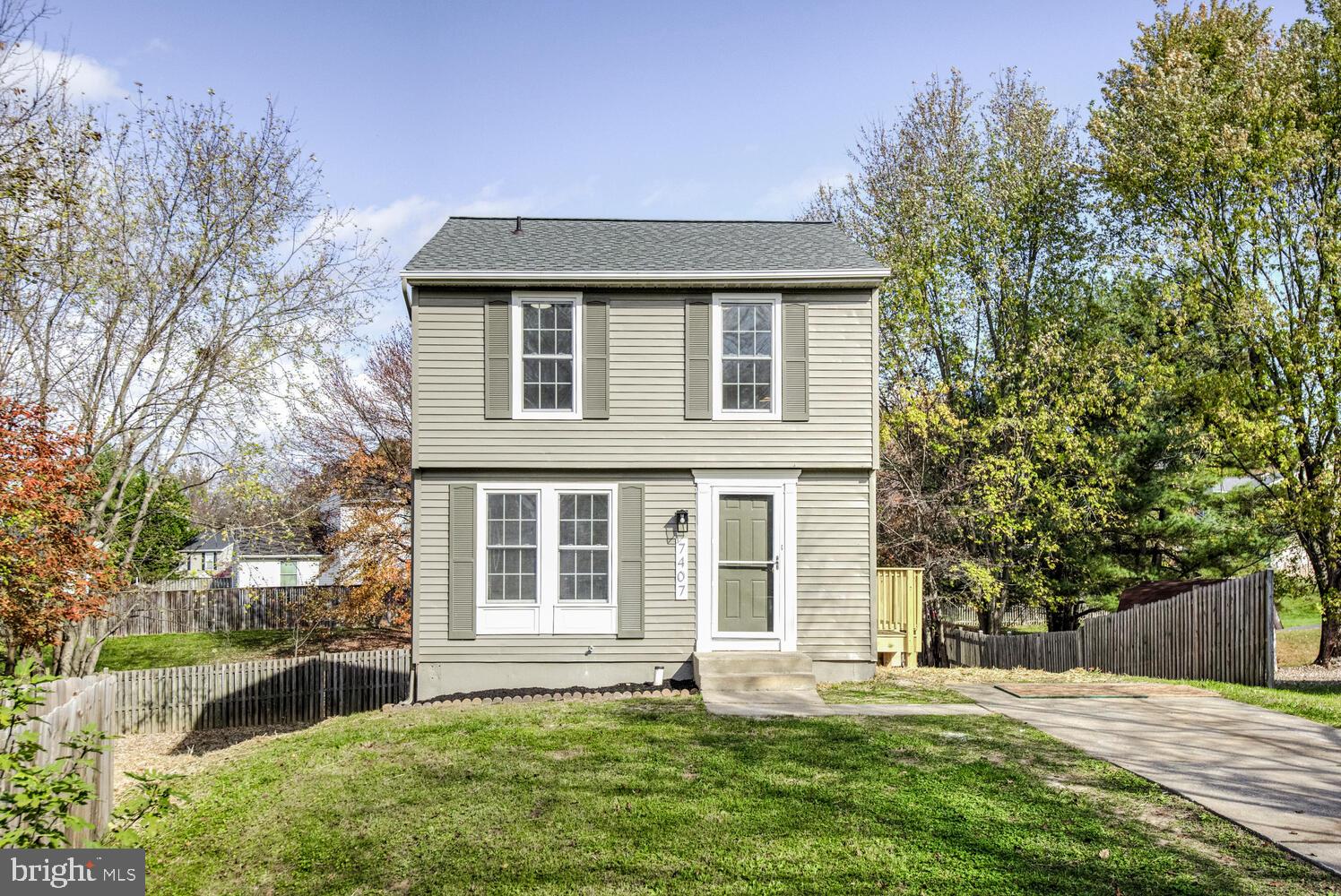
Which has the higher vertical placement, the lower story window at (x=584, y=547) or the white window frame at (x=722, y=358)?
the white window frame at (x=722, y=358)

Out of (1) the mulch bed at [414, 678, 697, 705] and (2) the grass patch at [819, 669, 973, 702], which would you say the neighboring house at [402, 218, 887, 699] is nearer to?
(1) the mulch bed at [414, 678, 697, 705]

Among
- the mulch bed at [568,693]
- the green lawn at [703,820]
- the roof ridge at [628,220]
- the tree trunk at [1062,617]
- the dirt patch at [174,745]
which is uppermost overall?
the roof ridge at [628,220]

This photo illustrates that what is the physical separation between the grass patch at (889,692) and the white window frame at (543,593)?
3.02 m

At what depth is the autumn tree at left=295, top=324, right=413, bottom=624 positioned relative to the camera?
2095 cm

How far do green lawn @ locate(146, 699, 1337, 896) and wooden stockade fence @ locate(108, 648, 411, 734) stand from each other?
746 cm

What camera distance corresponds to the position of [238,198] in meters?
16.2

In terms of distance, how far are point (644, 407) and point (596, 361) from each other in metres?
0.90

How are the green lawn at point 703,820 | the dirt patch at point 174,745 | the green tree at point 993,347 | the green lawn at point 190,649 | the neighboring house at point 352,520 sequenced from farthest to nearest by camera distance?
the neighboring house at point 352,520 → the green lawn at point 190,649 → the green tree at point 993,347 → the dirt patch at point 174,745 → the green lawn at point 703,820

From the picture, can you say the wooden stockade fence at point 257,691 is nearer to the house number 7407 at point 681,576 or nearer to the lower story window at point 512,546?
the lower story window at point 512,546

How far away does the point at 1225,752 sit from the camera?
771cm

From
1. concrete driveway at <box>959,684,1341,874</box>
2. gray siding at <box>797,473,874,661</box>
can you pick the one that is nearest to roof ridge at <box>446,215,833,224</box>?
gray siding at <box>797,473,874,661</box>

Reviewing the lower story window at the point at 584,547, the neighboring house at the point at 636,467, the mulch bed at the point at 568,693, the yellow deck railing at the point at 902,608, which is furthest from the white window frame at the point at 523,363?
the yellow deck railing at the point at 902,608

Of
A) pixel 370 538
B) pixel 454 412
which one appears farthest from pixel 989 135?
pixel 370 538

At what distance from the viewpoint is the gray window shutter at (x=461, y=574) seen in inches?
452
